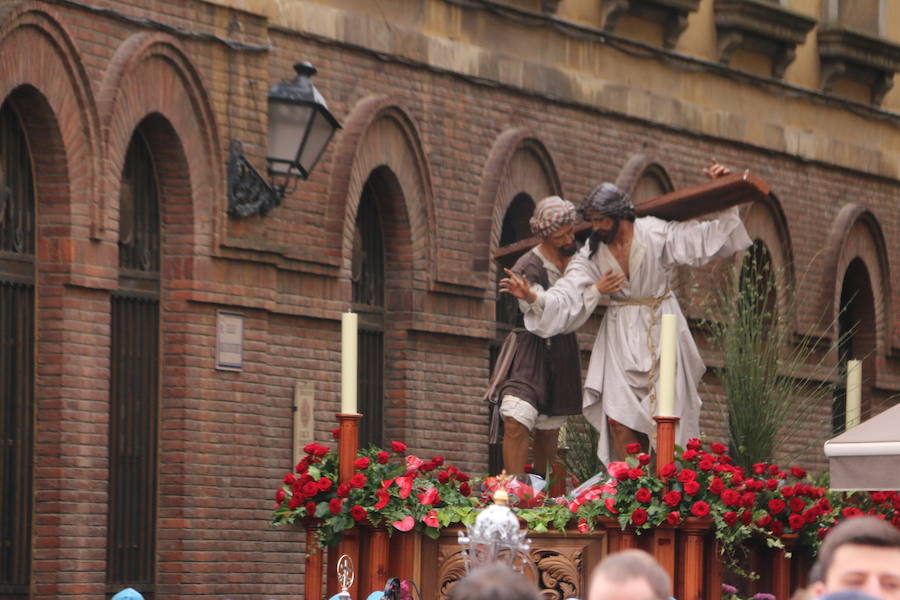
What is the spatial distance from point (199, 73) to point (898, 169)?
1152 centimetres

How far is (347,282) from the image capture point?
58.2 feet

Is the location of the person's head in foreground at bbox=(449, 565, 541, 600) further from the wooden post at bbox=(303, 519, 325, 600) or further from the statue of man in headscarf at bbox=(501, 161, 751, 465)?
the statue of man in headscarf at bbox=(501, 161, 751, 465)

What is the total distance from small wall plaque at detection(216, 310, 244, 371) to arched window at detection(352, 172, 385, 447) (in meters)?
1.89

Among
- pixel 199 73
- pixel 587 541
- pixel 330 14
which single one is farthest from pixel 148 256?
pixel 587 541

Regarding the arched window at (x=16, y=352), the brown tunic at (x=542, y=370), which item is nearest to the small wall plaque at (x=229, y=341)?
the arched window at (x=16, y=352)

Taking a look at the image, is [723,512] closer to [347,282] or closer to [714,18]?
[347,282]

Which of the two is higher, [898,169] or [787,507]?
[898,169]

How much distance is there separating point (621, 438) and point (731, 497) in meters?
1.52

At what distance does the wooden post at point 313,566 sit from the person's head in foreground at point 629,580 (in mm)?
6642

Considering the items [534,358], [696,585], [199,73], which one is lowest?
[696,585]

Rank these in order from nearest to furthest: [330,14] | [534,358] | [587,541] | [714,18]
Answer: [587,541] → [534,358] → [330,14] → [714,18]

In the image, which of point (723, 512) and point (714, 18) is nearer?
point (723, 512)

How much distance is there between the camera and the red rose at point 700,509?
39.7ft

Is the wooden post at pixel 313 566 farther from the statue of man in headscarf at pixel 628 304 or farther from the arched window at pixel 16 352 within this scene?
the arched window at pixel 16 352
